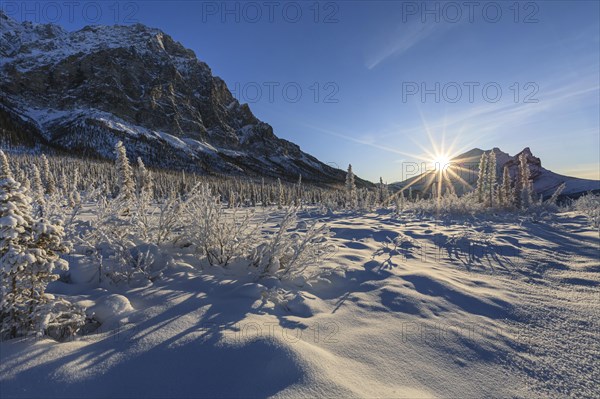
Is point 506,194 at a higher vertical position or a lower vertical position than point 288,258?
higher

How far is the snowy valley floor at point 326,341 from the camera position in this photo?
1.72 m

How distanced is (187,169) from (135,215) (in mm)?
143371

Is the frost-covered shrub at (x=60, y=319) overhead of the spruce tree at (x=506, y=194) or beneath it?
beneath

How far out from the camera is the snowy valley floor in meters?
1.72

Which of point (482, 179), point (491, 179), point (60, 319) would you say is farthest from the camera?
point (482, 179)

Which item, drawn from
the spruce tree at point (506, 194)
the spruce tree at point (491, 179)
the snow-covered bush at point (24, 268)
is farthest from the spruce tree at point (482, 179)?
the snow-covered bush at point (24, 268)

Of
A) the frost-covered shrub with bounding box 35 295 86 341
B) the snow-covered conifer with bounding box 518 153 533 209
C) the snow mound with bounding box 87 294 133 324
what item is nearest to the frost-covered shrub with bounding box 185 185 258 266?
the snow mound with bounding box 87 294 133 324

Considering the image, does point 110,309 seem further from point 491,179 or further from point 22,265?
point 491,179

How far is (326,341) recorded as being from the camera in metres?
2.37

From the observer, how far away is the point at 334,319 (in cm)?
281

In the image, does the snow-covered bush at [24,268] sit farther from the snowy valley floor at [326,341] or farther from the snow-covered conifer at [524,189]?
the snow-covered conifer at [524,189]

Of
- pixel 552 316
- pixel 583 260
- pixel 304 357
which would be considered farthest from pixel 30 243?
pixel 583 260

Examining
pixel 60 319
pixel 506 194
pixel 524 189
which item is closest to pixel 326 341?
pixel 60 319

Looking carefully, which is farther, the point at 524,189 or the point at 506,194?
the point at 506,194
